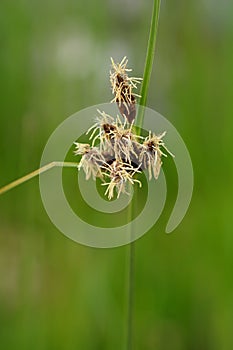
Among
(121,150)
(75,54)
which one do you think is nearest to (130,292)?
(121,150)

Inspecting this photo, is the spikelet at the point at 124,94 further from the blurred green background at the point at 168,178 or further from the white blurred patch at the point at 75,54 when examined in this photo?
the white blurred patch at the point at 75,54

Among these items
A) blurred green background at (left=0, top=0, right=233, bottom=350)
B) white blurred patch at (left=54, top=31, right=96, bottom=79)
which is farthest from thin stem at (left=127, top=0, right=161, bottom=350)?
white blurred patch at (left=54, top=31, right=96, bottom=79)

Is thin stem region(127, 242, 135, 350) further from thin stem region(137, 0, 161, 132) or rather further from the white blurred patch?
the white blurred patch

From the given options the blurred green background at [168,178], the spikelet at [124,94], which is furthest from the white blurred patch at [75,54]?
the spikelet at [124,94]

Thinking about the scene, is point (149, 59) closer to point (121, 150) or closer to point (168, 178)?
point (121, 150)

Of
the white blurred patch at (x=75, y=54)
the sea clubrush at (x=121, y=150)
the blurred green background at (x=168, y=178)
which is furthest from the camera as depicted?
the white blurred patch at (x=75, y=54)
